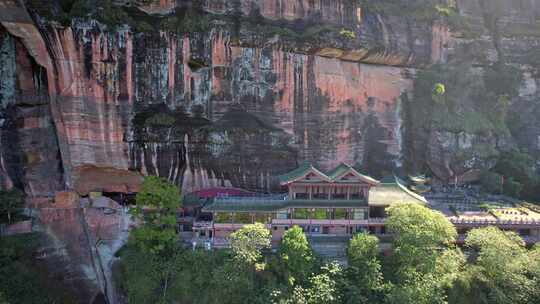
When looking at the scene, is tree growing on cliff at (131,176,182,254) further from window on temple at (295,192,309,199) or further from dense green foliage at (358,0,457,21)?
dense green foliage at (358,0,457,21)

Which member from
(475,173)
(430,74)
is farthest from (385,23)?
(475,173)

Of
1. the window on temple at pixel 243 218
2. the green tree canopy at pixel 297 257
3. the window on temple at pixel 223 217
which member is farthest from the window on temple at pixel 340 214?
the window on temple at pixel 223 217

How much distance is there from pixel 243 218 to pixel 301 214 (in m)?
3.38

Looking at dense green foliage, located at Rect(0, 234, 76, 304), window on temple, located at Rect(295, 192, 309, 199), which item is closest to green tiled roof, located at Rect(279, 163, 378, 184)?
window on temple, located at Rect(295, 192, 309, 199)

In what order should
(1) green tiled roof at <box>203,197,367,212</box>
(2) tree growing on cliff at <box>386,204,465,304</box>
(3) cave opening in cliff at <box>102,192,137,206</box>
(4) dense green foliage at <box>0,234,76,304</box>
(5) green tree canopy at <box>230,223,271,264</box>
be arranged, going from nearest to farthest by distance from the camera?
1. (2) tree growing on cliff at <box>386,204,465,304</box>
2. (5) green tree canopy at <box>230,223,271,264</box>
3. (4) dense green foliage at <box>0,234,76,304</box>
4. (1) green tiled roof at <box>203,197,367,212</box>
5. (3) cave opening in cliff at <box>102,192,137,206</box>

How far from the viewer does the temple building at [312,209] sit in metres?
21.6

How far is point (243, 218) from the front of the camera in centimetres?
2172

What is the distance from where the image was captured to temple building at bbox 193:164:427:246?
21609 mm

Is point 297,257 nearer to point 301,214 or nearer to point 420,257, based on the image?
point 301,214

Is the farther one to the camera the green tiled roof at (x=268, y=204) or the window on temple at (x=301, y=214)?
the window on temple at (x=301, y=214)

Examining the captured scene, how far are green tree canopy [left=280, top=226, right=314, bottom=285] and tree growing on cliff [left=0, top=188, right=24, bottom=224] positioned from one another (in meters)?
15.4

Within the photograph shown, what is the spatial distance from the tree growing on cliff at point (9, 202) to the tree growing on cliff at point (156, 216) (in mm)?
6795

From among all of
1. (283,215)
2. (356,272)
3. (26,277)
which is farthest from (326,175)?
(26,277)

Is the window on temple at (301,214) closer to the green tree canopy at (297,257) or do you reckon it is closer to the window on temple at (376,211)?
the green tree canopy at (297,257)
